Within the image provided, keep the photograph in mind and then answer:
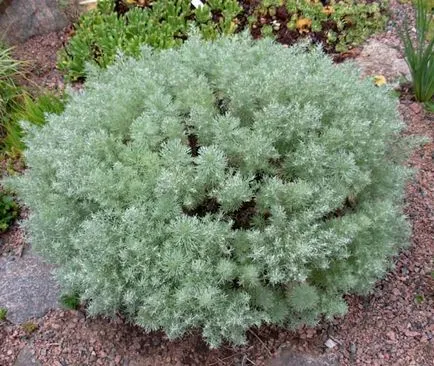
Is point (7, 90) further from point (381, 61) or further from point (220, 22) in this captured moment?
point (381, 61)

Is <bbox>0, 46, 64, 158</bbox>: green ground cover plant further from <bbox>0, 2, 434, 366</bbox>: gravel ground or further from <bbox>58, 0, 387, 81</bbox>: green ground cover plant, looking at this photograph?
<bbox>0, 2, 434, 366</bbox>: gravel ground

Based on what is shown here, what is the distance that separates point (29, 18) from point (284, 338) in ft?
11.1

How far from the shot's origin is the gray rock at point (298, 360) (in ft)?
8.06

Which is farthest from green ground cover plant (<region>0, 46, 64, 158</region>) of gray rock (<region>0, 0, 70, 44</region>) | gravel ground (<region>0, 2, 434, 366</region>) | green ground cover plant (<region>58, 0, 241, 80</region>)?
gravel ground (<region>0, 2, 434, 366</region>)

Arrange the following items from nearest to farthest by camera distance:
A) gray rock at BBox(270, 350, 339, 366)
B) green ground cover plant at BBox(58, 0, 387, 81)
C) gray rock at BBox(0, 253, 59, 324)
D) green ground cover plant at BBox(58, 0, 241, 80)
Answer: gray rock at BBox(270, 350, 339, 366) < gray rock at BBox(0, 253, 59, 324) < green ground cover plant at BBox(58, 0, 241, 80) < green ground cover plant at BBox(58, 0, 387, 81)

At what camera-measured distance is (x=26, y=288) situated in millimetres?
2871

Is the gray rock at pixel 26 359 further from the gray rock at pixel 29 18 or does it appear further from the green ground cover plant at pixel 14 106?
the gray rock at pixel 29 18

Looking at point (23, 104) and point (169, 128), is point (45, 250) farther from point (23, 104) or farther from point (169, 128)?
point (23, 104)

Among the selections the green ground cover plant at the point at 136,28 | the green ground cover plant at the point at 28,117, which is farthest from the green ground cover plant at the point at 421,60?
the green ground cover plant at the point at 28,117

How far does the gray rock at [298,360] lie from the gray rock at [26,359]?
1.11m

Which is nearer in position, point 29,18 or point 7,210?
point 7,210

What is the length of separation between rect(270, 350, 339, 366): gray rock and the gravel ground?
2 cm

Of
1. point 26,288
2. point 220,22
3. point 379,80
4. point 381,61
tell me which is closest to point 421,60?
point 379,80

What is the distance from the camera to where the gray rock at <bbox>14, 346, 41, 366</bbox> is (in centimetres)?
257
